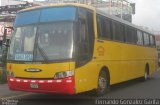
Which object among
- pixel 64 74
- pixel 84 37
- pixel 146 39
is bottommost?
pixel 64 74

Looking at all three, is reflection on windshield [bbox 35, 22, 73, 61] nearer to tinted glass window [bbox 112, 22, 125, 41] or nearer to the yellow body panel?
the yellow body panel

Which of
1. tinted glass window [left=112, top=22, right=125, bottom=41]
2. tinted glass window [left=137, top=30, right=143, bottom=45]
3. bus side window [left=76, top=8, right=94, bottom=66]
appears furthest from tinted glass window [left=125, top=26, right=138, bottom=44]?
bus side window [left=76, top=8, right=94, bottom=66]

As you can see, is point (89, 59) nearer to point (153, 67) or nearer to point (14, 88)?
point (14, 88)

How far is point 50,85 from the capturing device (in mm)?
10992

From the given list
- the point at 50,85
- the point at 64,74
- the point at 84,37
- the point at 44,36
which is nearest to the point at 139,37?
the point at 84,37

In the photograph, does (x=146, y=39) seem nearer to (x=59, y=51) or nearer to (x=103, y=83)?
(x=103, y=83)

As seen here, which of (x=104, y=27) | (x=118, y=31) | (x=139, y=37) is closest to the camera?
(x=104, y=27)

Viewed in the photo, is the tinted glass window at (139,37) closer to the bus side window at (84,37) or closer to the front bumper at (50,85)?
the bus side window at (84,37)

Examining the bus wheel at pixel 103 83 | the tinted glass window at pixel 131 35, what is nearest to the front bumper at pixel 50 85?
the bus wheel at pixel 103 83

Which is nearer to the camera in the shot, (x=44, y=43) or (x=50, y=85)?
(x=50, y=85)

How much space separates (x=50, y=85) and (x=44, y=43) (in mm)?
1317

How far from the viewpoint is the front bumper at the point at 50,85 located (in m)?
10.8

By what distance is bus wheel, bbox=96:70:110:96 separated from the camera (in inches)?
518

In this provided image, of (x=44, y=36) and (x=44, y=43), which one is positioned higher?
(x=44, y=36)
